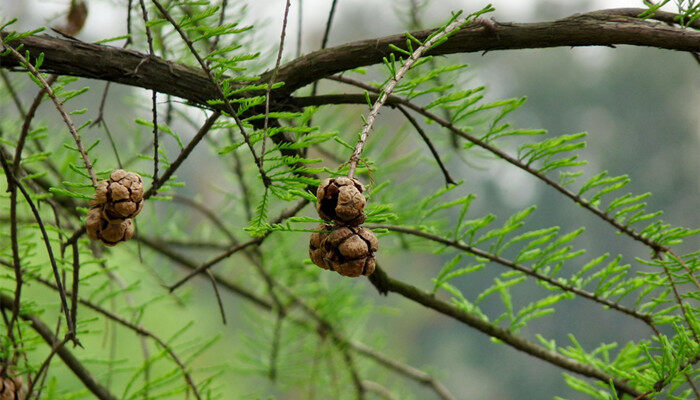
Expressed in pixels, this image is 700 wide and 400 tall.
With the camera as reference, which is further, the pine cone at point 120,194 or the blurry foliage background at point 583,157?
the blurry foliage background at point 583,157

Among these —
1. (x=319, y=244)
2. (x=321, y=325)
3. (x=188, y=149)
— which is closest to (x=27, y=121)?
(x=188, y=149)

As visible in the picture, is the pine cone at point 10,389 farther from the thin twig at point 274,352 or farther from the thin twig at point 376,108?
the thin twig at point 274,352

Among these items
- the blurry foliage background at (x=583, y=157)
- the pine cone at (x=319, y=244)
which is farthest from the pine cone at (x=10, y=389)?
the blurry foliage background at (x=583, y=157)

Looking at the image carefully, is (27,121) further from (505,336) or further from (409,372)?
(409,372)

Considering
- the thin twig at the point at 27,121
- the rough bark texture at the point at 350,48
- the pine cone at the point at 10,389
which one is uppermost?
the rough bark texture at the point at 350,48

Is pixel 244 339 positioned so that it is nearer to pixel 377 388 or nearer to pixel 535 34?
pixel 377 388

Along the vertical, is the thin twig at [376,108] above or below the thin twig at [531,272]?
above
